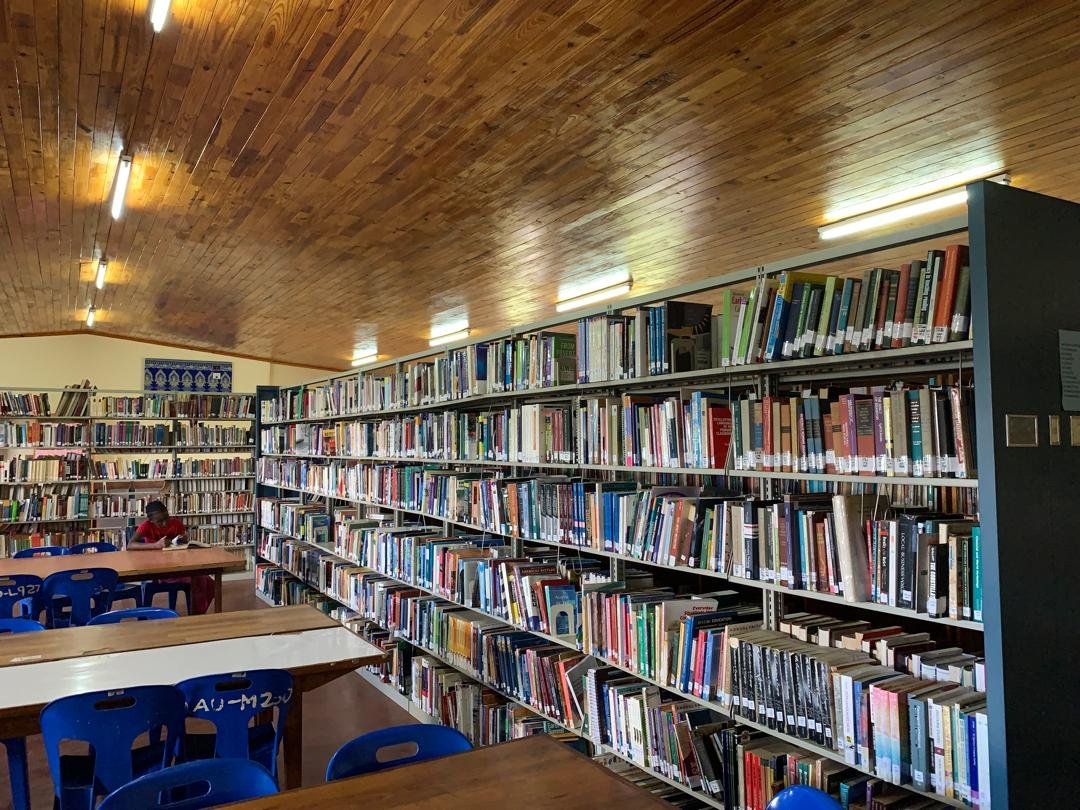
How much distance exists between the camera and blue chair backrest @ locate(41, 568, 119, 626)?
4.82 metres

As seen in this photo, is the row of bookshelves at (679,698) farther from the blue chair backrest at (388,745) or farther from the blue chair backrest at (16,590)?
the blue chair backrest at (16,590)

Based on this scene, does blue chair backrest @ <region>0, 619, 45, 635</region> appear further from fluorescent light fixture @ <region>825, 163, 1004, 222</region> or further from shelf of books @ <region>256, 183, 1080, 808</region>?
fluorescent light fixture @ <region>825, 163, 1004, 222</region>

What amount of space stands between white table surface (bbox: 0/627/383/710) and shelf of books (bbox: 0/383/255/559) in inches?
233

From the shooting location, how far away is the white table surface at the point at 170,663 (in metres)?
2.79

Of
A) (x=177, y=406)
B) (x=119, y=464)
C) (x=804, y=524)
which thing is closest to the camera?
(x=804, y=524)

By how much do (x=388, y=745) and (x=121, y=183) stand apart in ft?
14.0

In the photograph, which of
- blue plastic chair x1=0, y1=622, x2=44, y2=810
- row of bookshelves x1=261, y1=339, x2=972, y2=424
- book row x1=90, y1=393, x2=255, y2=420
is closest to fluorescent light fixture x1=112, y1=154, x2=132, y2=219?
row of bookshelves x1=261, y1=339, x2=972, y2=424

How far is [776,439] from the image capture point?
8.89 ft

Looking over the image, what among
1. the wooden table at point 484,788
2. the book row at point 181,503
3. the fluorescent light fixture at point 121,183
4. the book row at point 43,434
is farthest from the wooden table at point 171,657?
the book row at point 43,434

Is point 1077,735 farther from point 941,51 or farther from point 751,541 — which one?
point 941,51

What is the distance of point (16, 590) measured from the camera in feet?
16.1

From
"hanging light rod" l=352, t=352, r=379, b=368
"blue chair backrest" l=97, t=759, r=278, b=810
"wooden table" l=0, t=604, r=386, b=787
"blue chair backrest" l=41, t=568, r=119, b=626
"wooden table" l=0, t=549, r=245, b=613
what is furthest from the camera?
"hanging light rod" l=352, t=352, r=379, b=368

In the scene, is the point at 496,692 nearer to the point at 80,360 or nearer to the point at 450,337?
the point at 450,337

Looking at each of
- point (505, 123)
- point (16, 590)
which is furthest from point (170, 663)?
point (505, 123)
